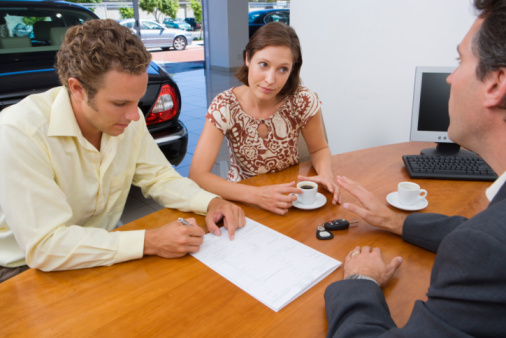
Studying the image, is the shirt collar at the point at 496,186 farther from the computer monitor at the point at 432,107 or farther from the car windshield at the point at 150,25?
the car windshield at the point at 150,25

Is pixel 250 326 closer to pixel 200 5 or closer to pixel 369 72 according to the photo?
pixel 369 72

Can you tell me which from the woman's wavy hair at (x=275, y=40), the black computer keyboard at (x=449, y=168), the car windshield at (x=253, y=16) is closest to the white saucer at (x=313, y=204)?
the black computer keyboard at (x=449, y=168)

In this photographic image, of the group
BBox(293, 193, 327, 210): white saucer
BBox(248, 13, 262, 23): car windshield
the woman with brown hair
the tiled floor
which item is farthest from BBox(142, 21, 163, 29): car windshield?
BBox(293, 193, 327, 210): white saucer

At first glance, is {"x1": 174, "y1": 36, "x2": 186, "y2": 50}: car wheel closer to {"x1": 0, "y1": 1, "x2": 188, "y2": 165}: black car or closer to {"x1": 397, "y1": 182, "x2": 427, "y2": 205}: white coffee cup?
{"x1": 0, "y1": 1, "x2": 188, "y2": 165}: black car

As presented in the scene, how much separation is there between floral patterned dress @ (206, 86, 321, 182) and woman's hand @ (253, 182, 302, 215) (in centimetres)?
49

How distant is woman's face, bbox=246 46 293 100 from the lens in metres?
1.64

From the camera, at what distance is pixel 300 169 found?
1729mm

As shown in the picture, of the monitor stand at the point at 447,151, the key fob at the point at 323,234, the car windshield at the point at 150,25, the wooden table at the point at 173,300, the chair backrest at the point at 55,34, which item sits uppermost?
the car windshield at the point at 150,25

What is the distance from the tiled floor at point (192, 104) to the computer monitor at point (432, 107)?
6.17ft

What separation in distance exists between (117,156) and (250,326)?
0.83m

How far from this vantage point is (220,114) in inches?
66.7

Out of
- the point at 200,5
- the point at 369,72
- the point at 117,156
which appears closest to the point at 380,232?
the point at 117,156

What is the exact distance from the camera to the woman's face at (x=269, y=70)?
5.40 ft

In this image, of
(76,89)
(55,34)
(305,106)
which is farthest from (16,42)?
(305,106)
